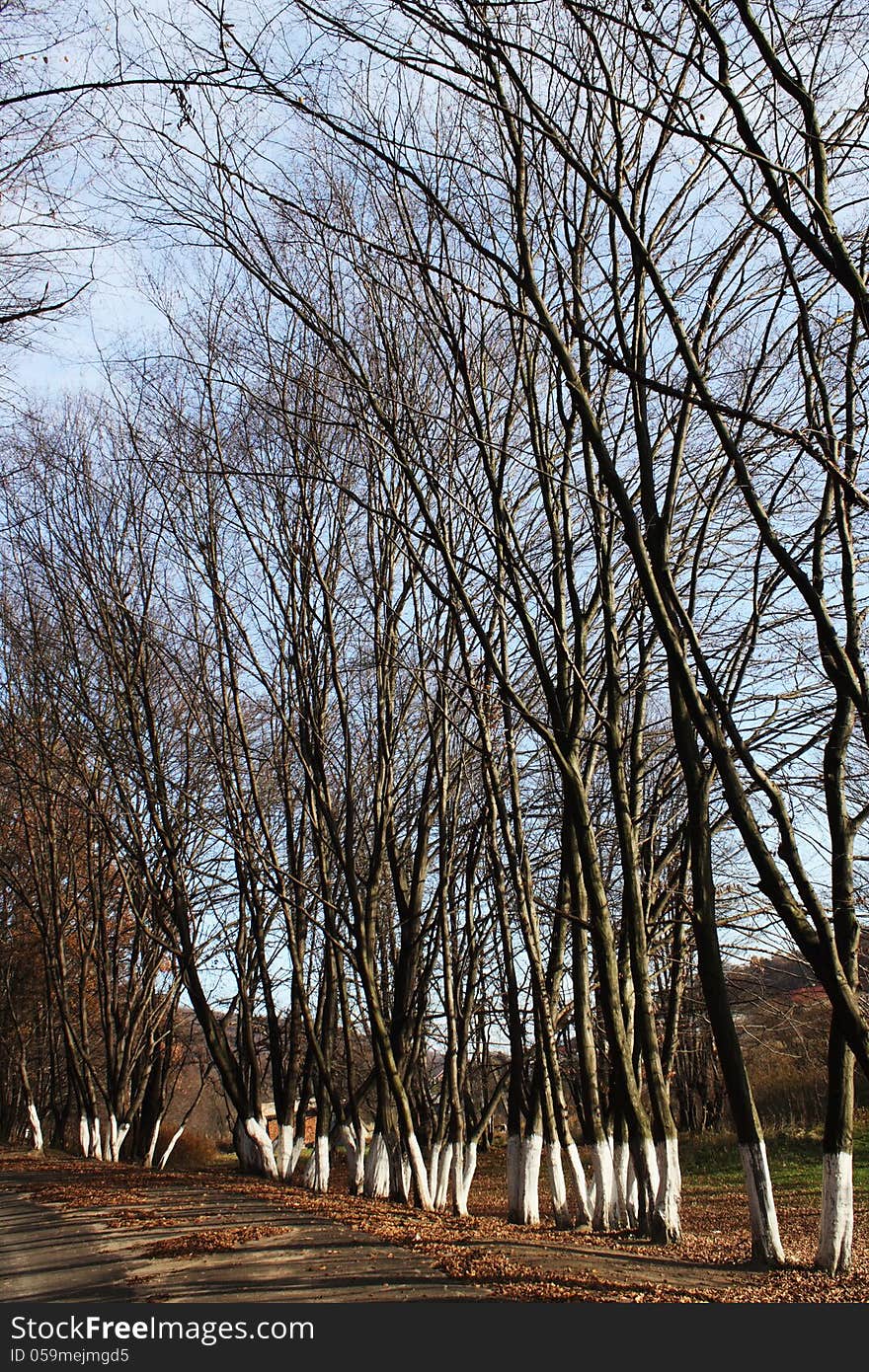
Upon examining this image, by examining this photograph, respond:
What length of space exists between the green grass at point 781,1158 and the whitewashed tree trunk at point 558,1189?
8232 mm

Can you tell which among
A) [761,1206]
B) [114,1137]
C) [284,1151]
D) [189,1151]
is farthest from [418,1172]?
[189,1151]

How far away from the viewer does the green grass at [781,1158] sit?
54.6ft

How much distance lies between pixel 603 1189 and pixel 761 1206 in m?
2.92

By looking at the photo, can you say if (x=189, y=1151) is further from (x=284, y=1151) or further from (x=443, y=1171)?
(x=443, y=1171)

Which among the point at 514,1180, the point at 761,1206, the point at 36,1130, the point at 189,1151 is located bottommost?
the point at 189,1151

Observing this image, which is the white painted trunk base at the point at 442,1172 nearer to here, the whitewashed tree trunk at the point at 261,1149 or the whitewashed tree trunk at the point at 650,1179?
the whitewashed tree trunk at the point at 261,1149

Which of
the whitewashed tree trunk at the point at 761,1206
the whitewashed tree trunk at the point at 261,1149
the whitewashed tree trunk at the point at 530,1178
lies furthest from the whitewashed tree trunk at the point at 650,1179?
the whitewashed tree trunk at the point at 261,1149

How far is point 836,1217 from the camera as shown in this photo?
6277mm

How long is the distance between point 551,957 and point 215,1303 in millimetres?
5800

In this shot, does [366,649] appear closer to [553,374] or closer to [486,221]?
[553,374]

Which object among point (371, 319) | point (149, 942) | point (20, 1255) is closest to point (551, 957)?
point (20, 1255)

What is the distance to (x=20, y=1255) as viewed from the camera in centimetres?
746

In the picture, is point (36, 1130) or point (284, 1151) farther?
point (36, 1130)

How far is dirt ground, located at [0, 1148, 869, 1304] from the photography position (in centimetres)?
544
